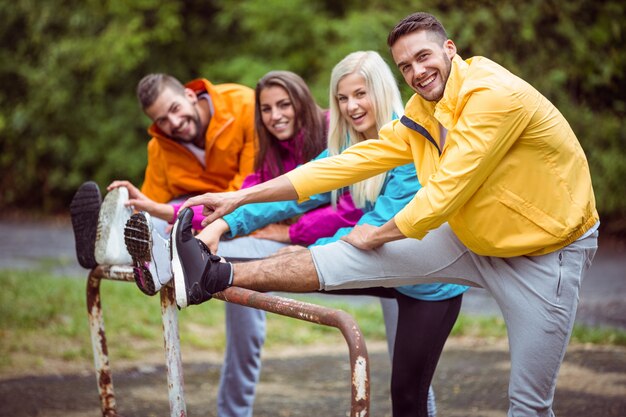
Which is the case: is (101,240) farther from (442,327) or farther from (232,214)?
(442,327)

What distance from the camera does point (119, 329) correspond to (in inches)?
246

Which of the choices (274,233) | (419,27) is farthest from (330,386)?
(419,27)

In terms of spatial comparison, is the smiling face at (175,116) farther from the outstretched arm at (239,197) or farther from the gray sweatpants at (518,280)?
the gray sweatpants at (518,280)

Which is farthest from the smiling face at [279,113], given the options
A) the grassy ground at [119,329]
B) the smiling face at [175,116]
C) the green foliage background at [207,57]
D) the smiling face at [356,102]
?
the green foliage background at [207,57]

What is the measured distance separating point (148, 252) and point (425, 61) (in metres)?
1.12

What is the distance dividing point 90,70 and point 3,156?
6.20 feet

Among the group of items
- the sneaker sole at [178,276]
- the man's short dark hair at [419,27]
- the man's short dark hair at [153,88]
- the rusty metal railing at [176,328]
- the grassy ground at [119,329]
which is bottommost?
the grassy ground at [119,329]

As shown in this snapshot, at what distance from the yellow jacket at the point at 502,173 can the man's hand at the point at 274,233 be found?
0.99m

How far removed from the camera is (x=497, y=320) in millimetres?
6453

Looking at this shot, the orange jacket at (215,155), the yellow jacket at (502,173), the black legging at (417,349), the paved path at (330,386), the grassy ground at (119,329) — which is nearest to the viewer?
the yellow jacket at (502,173)

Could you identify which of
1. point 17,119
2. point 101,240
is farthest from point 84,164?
point 101,240

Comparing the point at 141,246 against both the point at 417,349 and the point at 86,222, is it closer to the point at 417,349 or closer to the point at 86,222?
the point at 86,222

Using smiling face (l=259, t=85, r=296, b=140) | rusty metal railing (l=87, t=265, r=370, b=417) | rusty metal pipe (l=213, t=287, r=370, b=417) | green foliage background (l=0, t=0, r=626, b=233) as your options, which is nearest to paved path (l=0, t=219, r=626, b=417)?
rusty metal railing (l=87, t=265, r=370, b=417)

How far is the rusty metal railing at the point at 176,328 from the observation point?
2.43 meters
